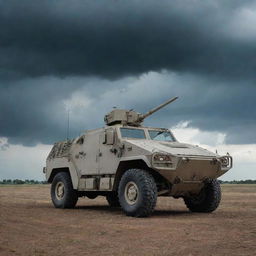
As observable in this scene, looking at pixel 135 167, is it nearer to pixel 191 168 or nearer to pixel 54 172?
pixel 191 168

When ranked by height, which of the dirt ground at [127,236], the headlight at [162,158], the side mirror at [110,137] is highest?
the side mirror at [110,137]

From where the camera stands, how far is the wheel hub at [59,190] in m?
15.2

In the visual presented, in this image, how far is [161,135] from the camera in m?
13.8

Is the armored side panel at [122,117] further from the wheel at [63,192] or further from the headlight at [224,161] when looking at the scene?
the headlight at [224,161]

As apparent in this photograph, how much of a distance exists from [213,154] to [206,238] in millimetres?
4935

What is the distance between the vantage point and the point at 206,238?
26.0 feet

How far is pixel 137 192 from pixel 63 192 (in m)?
4.26

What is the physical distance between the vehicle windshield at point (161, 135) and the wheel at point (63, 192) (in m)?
3.10

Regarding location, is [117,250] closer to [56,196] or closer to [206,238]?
[206,238]

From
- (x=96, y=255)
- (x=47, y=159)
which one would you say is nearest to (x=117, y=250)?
(x=96, y=255)

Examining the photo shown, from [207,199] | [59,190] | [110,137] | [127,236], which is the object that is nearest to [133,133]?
[110,137]

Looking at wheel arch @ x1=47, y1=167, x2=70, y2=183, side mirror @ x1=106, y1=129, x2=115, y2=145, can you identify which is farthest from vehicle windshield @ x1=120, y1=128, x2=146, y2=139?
wheel arch @ x1=47, y1=167, x2=70, y2=183

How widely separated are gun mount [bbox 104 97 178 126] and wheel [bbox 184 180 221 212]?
2.97 metres

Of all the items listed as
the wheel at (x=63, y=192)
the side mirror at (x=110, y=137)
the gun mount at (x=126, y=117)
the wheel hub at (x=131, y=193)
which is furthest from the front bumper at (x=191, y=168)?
the wheel at (x=63, y=192)
